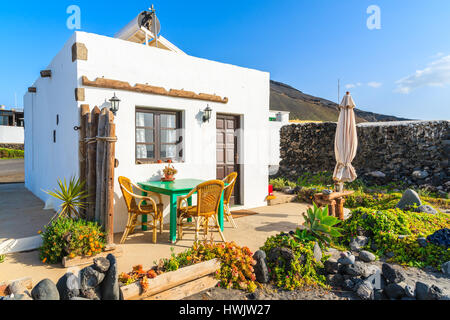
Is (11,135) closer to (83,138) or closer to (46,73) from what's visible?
(46,73)

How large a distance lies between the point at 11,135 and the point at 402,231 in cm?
3276

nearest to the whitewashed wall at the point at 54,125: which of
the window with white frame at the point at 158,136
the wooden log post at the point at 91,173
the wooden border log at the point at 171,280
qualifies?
the wooden log post at the point at 91,173

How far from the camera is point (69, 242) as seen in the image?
138 inches

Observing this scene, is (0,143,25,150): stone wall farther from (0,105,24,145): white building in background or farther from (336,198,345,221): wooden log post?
(336,198,345,221): wooden log post

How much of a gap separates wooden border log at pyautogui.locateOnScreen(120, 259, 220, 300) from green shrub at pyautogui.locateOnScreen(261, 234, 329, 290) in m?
0.68

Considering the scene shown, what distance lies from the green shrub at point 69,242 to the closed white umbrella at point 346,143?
455 centimetres

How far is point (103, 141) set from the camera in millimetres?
4129

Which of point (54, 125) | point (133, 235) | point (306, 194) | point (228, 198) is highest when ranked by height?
point (54, 125)

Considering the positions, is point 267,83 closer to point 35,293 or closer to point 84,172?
point 84,172

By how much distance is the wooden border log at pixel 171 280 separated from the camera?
2.53 metres

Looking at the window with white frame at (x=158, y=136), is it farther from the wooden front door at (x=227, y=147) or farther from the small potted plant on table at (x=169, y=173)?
the wooden front door at (x=227, y=147)

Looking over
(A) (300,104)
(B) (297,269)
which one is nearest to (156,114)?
(B) (297,269)

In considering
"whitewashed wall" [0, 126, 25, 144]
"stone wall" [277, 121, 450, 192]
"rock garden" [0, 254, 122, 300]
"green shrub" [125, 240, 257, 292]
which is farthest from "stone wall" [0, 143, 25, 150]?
"green shrub" [125, 240, 257, 292]

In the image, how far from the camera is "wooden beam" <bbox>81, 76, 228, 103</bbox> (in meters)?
4.70
